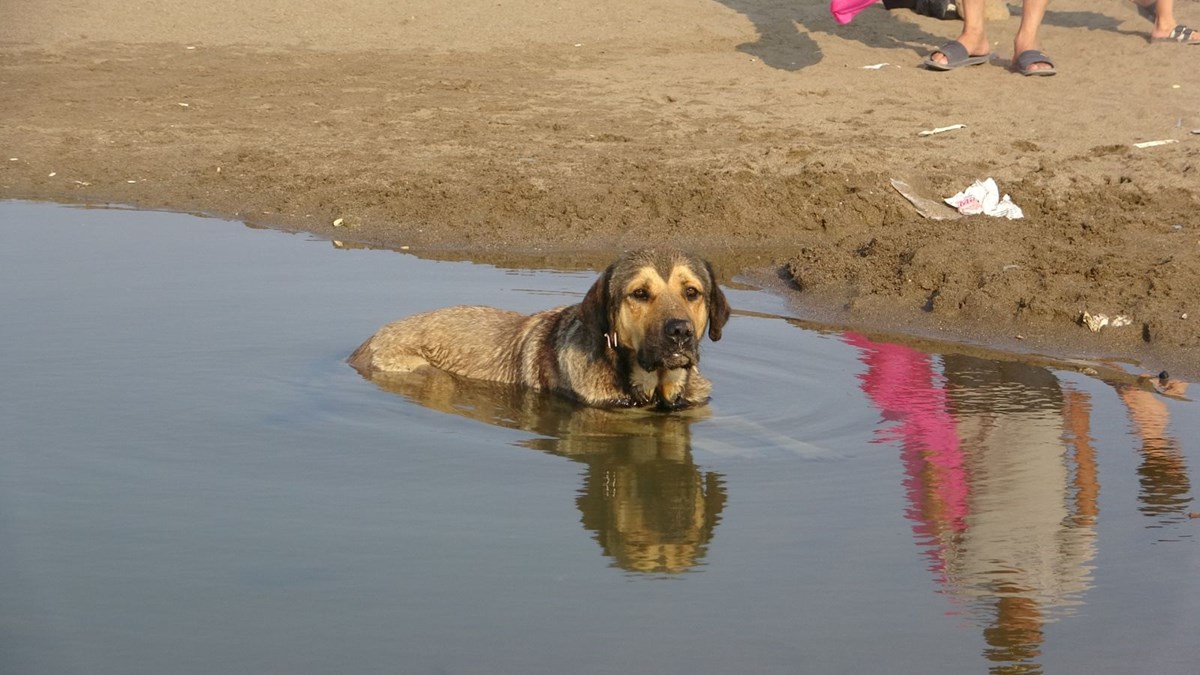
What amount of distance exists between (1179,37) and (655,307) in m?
11.4

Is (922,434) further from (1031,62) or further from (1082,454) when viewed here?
(1031,62)

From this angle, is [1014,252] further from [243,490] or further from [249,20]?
[249,20]

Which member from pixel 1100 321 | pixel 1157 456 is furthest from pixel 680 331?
pixel 1100 321

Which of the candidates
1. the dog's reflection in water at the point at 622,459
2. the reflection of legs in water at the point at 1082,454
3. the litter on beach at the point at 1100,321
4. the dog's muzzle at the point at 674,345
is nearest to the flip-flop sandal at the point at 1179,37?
the litter on beach at the point at 1100,321

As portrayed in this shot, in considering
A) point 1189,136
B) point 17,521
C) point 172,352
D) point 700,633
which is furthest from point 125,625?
point 1189,136

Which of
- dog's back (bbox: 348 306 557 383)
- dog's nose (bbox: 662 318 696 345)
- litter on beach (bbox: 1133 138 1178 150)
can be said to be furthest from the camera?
litter on beach (bbox: 1133 138 1178 150)

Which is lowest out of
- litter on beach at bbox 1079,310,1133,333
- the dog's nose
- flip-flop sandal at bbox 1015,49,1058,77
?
litter on beach at bbox 1079,310,1133,333

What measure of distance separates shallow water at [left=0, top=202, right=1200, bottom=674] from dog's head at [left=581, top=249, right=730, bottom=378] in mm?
423

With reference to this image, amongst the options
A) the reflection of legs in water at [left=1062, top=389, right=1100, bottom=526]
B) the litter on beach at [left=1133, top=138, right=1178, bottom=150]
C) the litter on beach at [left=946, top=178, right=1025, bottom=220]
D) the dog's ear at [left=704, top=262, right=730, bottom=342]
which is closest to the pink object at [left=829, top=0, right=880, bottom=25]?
the litter on beach at [left=1133, top=138, right=1178, bottom=150]

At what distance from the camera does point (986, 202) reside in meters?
12.4

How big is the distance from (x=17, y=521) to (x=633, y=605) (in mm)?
2534

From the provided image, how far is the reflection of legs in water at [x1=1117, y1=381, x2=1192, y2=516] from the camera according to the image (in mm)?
6613

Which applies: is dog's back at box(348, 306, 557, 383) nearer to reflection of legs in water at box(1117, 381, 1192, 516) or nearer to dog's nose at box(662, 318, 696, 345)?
dog's nose at box(662, 318, 696, 345)

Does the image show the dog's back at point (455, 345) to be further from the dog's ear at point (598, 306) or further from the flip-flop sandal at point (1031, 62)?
the flip-flop sandal at point (1031, 62)
